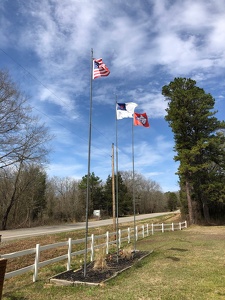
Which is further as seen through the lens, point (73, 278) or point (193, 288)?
point (73, 278)

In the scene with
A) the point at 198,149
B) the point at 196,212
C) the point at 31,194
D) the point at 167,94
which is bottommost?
the point at 196,212

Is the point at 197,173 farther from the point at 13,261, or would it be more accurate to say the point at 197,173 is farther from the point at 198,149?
the point at 13,261

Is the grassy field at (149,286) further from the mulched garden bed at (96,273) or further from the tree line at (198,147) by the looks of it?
the tree line at (198,147)

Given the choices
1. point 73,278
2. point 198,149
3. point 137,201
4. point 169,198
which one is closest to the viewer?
point 73,278

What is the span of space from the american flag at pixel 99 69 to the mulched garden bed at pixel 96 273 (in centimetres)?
625

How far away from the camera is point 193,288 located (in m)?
6.50

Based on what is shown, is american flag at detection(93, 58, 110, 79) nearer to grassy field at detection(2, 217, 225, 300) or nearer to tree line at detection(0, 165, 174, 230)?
grassy field at detection(2, 217, 225, 300)

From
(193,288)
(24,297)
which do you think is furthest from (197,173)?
(24,297)

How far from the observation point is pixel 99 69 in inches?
371

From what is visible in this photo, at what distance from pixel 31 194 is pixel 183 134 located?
21955mm

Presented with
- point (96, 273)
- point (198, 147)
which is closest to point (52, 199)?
point (198, 147)

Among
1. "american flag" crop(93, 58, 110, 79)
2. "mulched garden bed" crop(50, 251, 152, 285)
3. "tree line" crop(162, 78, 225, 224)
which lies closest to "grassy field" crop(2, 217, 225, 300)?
"mulched garden bed" crop(50, 251, 152, 285)

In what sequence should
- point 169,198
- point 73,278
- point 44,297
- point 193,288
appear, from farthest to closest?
point 169,198, point 73,278, point 193,288, point 44,297

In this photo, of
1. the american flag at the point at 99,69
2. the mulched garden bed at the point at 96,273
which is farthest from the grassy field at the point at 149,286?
the american flag at the point at 99,69
